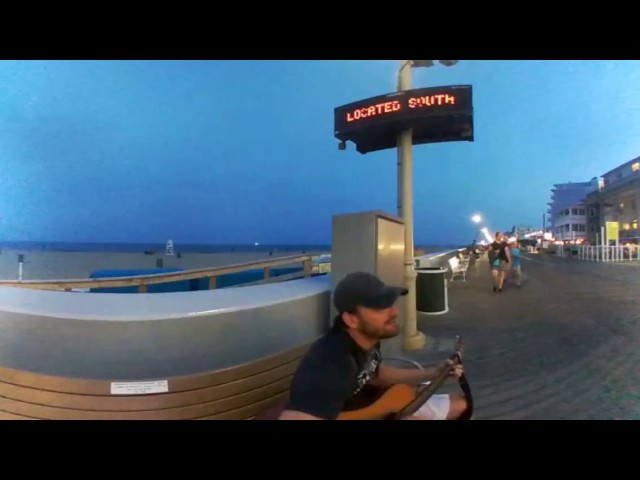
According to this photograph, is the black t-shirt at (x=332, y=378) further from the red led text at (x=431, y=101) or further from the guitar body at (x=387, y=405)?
the red led text at (x=431, y=101)

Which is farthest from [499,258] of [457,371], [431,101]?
[457,371]

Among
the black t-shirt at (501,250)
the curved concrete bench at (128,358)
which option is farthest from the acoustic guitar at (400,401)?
the black t-shirt at (501,250)

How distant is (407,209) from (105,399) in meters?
3.57

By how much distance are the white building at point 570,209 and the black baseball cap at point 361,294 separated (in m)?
59.8

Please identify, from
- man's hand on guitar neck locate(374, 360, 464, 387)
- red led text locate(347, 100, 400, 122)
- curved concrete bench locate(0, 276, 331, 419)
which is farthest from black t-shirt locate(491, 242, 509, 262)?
curved concrete bench locate(0, 276, 331, 419)

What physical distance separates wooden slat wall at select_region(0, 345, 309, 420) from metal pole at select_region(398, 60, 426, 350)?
2.55 m

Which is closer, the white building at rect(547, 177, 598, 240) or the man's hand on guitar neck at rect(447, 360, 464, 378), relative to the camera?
the man's hand on guitar neck at rect(447, 360, 464, 378)

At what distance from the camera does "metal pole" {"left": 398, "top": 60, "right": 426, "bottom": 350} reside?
3.71 meters

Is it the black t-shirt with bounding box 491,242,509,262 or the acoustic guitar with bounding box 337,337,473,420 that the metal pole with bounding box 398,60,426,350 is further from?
the black t-shirt with bounding box 491,242,509,262
